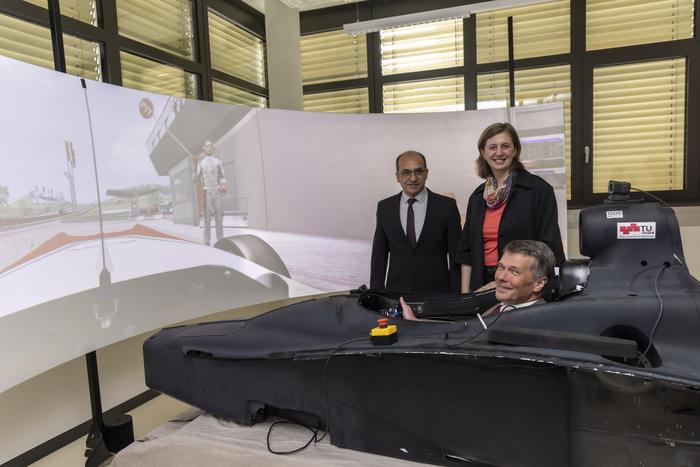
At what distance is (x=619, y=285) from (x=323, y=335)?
2.96 feet

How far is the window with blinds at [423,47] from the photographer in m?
4.38

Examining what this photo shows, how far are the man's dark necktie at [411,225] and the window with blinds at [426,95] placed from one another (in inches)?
93.1

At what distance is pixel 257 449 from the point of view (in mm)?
1392

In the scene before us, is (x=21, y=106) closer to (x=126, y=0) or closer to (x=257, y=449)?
(x=257, y=449)

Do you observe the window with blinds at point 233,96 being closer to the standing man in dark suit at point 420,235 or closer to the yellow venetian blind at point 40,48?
the yellow venetian blind at point 40,48

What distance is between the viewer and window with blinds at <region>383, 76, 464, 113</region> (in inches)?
175

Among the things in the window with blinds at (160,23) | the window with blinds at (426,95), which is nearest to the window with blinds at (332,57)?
the window with blinds at (426,95)

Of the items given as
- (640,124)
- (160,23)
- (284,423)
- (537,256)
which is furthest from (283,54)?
(284,423)

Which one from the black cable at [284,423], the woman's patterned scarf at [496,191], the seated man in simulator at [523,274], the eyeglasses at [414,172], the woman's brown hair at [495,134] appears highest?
the woman's brown hair at [495,134]

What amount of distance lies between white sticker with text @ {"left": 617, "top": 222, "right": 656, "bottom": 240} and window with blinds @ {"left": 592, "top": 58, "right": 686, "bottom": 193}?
3041 millimetres

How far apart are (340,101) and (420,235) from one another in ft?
9.18

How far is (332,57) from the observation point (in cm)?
473

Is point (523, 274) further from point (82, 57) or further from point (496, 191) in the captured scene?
point (82, 57)

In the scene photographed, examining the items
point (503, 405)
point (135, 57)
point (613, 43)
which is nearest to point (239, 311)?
point (135, 57)
